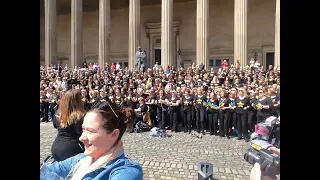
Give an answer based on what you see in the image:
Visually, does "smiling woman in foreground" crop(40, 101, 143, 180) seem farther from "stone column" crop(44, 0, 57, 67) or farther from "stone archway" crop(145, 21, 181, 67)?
"stone archway" crop(145, 21, 181, 67)

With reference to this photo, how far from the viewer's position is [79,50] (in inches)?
914

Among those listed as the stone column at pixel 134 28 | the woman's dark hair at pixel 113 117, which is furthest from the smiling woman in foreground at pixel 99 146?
the stone column at pixel 134 28

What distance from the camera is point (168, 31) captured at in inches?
833

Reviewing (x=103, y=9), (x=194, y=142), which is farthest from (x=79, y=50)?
(x=194, y=142)

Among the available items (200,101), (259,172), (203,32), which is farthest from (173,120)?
(203,32)

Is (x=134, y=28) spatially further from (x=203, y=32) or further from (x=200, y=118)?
(x=200, y=118)

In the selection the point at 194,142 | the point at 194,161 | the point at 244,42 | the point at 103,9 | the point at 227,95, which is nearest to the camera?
the point at 194,161

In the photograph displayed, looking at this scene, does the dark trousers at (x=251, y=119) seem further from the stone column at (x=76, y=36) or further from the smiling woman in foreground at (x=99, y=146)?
the stone column at (x=76, y=36)

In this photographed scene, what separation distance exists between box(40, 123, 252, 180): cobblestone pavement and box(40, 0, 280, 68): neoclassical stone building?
12.2 meters

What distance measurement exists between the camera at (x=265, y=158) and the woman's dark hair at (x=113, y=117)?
4.84 feet

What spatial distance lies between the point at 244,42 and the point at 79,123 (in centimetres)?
1801

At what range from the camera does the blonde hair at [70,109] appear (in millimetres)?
3596
